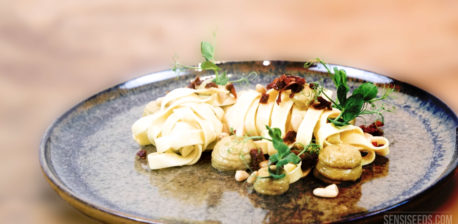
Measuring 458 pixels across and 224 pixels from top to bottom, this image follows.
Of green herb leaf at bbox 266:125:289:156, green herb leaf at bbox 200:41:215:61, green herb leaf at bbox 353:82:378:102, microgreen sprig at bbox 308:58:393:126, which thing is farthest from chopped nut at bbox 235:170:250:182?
green herb leaf at bbox 200:41:215:61

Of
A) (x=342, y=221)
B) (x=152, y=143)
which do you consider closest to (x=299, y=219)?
(x=342, y=221)

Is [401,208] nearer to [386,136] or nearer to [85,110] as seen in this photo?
[386,136]

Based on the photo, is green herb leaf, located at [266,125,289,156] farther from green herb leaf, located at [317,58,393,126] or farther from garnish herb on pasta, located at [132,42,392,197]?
green herb leaf, located at [317,58,393,126]

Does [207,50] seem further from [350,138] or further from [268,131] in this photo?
[350,138]

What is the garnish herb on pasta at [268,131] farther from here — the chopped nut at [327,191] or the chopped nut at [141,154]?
the chopped nut at [327,191]

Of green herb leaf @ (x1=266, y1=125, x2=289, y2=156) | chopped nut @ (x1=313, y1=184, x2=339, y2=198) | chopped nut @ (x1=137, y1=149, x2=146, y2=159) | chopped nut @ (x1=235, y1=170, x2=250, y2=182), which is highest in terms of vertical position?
green herb leaf @ (x1=266, y1=125, x2=289, y2=156)

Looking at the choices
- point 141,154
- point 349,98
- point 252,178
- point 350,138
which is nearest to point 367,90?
point 349,98

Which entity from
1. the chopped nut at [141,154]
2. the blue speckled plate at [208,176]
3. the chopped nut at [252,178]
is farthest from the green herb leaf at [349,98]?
the chopped nut at [141,154]
